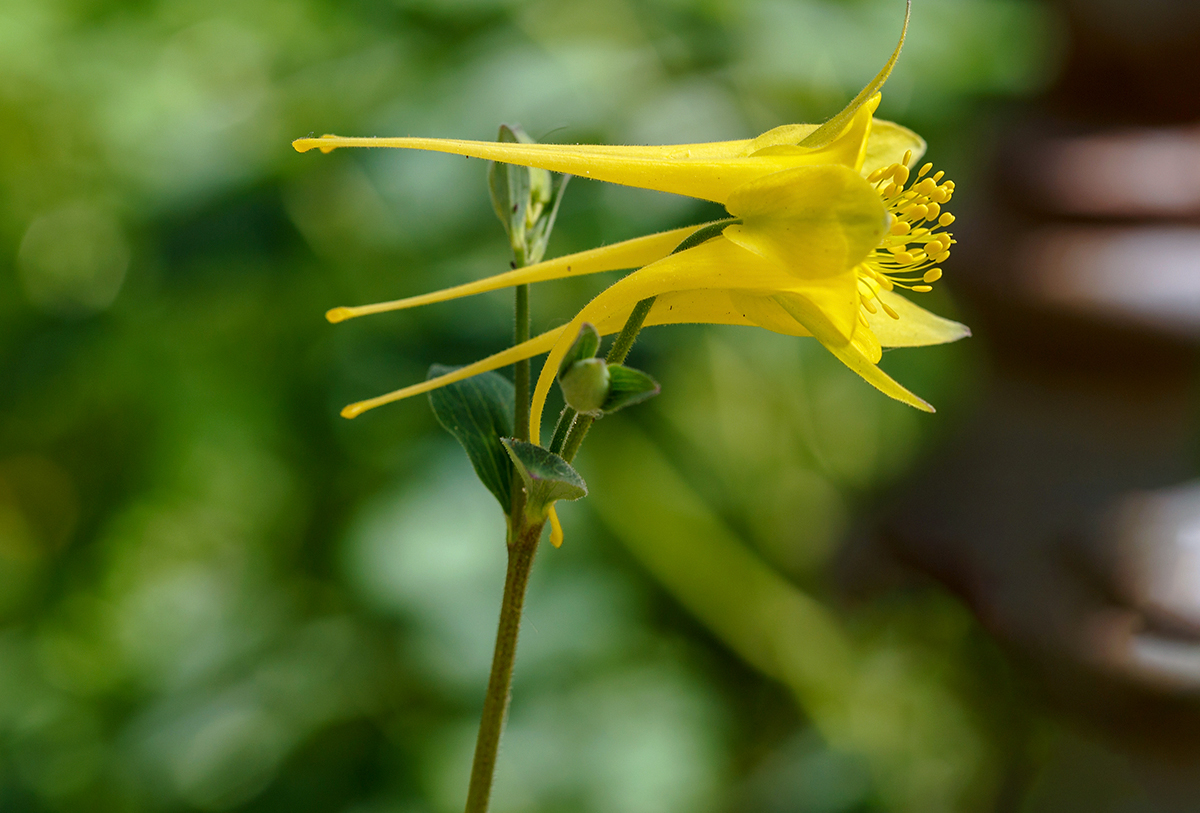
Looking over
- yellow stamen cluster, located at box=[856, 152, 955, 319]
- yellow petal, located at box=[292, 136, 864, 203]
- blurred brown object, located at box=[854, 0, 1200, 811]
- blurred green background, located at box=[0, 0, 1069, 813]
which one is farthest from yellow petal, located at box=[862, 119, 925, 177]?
blurred brown object, located at box=[854, 0, 1200, 811]

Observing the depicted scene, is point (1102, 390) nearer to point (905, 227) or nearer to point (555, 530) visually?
point (905, 227)

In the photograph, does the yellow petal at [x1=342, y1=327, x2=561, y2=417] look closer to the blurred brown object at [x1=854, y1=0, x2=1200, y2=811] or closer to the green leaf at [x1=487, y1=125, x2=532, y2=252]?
the green leaf at [x1=487, y1=125, x2=532, y2=252]

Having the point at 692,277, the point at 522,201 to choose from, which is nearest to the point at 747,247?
the point at 692,277

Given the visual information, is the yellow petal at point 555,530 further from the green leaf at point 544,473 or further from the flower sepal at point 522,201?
the flower sepal at point 522,201

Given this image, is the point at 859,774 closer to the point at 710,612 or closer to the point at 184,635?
the point at 710,612

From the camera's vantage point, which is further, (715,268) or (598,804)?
(598,804)

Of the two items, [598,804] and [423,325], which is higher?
[423,325]

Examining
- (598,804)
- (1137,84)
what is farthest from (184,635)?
(1137,84)
